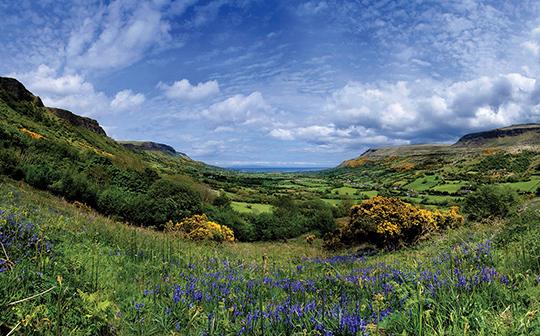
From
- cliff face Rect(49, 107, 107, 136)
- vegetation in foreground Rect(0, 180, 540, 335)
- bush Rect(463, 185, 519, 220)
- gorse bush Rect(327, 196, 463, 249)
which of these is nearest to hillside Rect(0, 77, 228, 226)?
gorse bush Rect(327, 196, 463, 249)

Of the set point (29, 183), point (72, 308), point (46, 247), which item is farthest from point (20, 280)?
point (29, 183)

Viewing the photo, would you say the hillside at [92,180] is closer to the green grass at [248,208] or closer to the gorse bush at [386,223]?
the green grass at [248,208]

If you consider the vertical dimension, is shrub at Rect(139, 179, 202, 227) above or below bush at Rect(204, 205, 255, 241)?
above

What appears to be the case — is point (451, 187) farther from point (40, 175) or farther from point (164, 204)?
point (40, 175)

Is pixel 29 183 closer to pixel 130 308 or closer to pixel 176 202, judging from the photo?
pixel 176 202

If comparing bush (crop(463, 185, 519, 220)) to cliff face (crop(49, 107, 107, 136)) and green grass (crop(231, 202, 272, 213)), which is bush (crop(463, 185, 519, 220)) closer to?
green grass (crop(231, 202, 272, 213))

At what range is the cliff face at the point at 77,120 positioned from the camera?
133750 mm

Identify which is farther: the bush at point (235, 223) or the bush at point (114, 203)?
the bush at point (235, 223)

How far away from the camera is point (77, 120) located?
486 ft

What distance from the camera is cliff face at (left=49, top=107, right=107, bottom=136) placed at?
439 ft

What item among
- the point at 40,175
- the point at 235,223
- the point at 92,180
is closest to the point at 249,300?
the point at 40,175

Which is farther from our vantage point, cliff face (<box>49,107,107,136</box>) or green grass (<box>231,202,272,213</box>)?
cliff face (<box>49,107,107,136</box>)

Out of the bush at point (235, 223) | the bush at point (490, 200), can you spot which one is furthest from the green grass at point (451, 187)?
the bush at point (490, 200)

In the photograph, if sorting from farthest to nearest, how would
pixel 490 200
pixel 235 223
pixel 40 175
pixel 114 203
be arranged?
pixel 235 223 < pixel 114 203 < pixel 40 175 < pixel 490 200
